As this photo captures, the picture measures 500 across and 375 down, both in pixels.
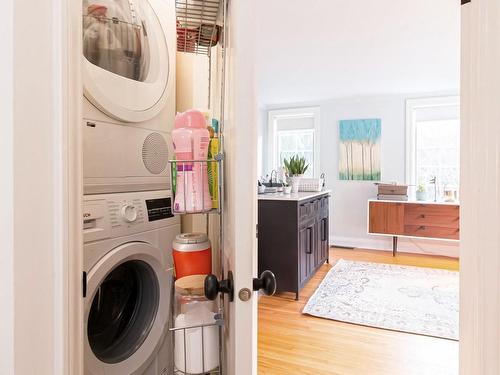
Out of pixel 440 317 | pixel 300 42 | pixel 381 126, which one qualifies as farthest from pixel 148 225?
pixel 381 126

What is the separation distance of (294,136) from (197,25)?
4.21 metres

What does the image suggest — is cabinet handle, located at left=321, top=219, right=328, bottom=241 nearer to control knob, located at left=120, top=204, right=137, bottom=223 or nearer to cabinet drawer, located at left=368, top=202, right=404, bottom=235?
cabinet drawer, located at left=368, top=202, right=404, bottom=235

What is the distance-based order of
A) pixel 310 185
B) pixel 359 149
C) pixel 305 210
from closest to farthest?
pixel 305 210
pixel 310 185
pixel 359 149

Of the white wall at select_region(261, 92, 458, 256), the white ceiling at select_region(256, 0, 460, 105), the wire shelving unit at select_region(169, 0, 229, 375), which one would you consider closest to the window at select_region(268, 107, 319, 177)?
the white wall at select_region(261, 92, 458, 256)

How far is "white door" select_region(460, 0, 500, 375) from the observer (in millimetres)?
691

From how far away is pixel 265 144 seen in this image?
5441 mm

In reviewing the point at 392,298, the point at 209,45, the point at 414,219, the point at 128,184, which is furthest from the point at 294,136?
the point at 128,184

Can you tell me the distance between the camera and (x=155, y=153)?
1299mm

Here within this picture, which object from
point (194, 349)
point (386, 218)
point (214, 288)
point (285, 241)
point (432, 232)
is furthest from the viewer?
point (386, 218)

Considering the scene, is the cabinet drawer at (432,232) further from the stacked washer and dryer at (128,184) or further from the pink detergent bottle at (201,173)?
the pink detergent bottle at (201,173)

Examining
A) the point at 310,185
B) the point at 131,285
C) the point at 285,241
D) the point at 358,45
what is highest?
the point at 358,45

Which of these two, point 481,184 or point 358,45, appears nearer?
point 481,184

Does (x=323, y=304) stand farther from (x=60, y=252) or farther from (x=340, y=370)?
(x=60, y=252)

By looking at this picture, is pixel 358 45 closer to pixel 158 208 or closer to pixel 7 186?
pixel 158 208
